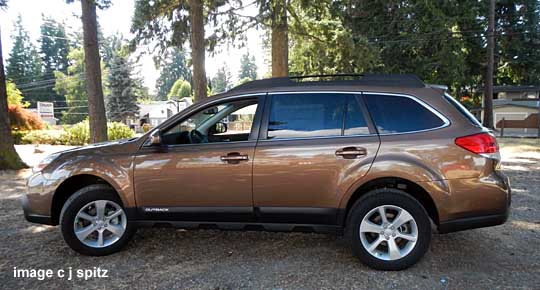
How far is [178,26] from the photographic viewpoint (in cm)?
1173

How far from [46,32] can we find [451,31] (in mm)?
80803

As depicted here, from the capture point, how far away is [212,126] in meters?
4.43

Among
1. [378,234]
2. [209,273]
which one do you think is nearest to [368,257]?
[378,234]

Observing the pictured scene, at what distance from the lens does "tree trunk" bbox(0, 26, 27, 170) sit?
31.3ft

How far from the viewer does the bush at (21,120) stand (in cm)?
2283

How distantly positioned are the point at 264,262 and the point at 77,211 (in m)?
1.96

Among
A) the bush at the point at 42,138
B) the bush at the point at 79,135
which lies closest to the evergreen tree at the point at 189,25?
the bush at the point at 79,135

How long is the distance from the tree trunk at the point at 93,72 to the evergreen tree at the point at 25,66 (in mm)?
64689

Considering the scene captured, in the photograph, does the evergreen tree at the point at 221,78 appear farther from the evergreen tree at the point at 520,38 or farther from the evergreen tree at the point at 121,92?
the evergreen tree at the point at 520,38

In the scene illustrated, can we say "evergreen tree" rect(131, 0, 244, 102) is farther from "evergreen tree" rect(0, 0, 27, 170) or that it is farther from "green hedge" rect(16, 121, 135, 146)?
"green hedge" rect(16, 121, 135, 146)

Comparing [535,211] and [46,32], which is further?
[46,32]

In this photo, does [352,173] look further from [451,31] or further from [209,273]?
[451,31]

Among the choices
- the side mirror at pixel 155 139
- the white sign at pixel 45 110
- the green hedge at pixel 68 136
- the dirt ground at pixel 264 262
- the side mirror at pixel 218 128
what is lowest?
the dirt ground at pixel 264 262

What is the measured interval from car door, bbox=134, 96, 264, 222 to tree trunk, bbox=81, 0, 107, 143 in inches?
272
